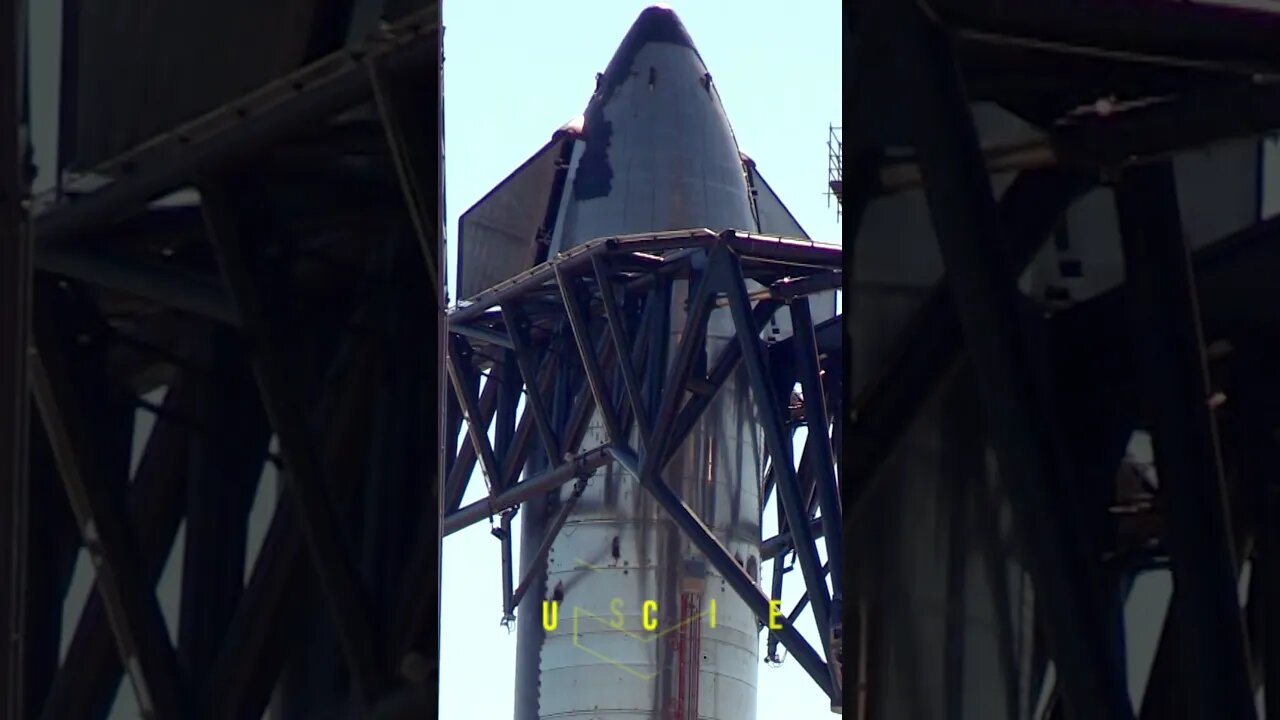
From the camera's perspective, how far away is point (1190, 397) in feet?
10.9

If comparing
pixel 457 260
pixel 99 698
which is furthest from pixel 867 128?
pixel 457 260

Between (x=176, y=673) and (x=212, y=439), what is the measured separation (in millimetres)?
561

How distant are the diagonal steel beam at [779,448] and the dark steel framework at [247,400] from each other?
101ft

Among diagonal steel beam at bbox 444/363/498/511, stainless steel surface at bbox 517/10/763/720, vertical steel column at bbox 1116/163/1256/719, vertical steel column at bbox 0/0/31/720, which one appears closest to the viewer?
vertical steel column at bbox 1116/163/1256/719

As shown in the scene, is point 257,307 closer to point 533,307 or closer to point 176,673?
point 176,673

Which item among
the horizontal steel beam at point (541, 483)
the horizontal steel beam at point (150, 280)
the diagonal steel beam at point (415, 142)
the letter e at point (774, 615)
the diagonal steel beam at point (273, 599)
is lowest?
the diagonal steel beam at point (273, 599)

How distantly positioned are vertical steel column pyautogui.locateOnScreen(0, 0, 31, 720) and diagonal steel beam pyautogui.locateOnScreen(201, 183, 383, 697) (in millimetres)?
441

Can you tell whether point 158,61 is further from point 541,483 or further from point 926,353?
point 541,483

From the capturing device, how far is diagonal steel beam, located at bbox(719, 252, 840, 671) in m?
35.2

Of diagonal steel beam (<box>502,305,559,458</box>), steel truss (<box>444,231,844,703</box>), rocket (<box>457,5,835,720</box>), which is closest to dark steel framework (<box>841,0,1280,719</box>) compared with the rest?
steel truss (<box>444,231,844,703</box>)

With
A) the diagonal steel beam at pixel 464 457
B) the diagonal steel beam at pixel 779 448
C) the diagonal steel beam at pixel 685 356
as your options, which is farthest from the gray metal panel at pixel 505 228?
the diagonal steel beam at pixel 779 448

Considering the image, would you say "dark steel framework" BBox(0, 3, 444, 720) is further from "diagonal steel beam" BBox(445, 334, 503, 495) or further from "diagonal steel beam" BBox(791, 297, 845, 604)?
"diagonal steel beam" BBox(445, 334, 503, 495)

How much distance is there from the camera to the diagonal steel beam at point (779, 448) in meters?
35.2

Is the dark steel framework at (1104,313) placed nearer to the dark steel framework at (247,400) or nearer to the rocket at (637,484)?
the dark steel framework at (247,400)
